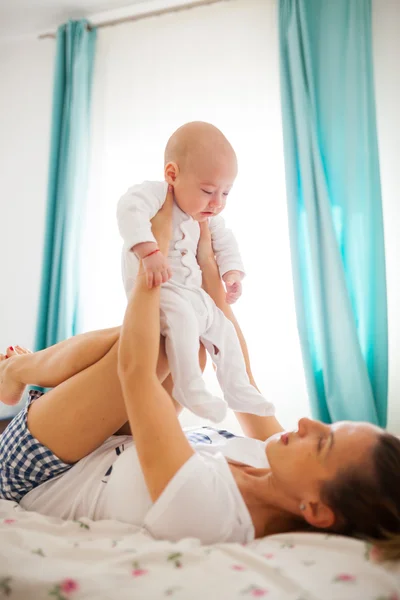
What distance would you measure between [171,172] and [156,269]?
0.39 meters

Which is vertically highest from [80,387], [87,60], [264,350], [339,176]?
[87,60]

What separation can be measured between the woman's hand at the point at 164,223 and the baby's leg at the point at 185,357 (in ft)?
0.46

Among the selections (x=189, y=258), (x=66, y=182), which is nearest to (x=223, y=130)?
(x=66, y=182)

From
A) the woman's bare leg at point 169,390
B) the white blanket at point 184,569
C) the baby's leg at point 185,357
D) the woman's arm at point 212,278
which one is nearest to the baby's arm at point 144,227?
the baby's leg at point 185,357

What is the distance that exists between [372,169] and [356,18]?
784 mm

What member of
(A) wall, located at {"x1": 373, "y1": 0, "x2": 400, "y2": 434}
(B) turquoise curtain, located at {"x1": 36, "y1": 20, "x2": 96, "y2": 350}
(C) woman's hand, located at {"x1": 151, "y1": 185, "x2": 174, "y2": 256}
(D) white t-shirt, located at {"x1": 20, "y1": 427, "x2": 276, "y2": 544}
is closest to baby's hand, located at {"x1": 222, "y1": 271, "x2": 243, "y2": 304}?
(C) woman's hand, located at {"x1": 151, "y1": 185, "x2": 174, "y2": 256}

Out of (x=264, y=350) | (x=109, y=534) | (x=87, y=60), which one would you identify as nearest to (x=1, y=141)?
(x=87, y=60)

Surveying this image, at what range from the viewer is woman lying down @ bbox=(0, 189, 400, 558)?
0.83 meters

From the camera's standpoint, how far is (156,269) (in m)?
1.12

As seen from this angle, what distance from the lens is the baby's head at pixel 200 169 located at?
4.32 ft

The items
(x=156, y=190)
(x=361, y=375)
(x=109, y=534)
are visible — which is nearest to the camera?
(x=109, y=534)

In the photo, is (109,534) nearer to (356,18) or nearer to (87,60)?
(356,18)

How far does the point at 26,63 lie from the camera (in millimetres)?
3293

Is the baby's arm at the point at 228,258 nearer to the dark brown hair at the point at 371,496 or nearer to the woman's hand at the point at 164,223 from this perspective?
the woman's hand at the point at 164,223
